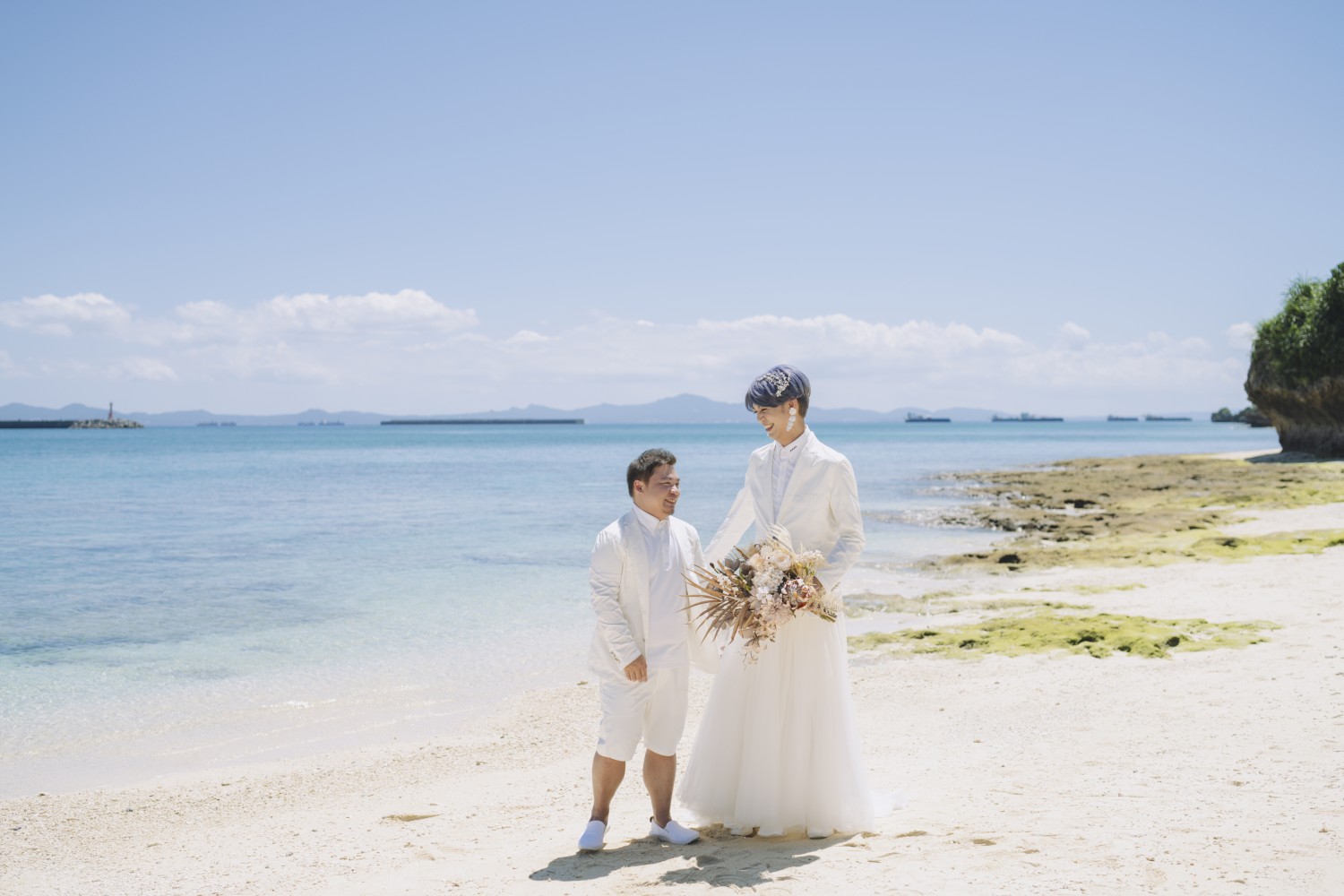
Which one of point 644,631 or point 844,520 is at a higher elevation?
point 844,520

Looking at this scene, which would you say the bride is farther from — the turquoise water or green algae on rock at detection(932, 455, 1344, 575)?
green algae on rock at detection(932, 455, 1344, 575)

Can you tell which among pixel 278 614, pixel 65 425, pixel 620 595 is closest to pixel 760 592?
pixel 620 595

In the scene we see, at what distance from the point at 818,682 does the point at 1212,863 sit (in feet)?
5.84

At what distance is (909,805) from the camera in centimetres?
525

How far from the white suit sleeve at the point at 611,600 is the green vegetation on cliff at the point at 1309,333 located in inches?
1519

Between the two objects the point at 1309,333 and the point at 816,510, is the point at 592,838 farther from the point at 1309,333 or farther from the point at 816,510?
the point at 1309,333

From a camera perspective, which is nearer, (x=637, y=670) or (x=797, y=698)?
(x=637, y=670)

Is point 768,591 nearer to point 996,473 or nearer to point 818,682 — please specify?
point 818,682

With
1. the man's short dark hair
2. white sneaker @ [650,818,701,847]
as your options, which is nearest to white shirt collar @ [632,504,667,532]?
the man's short dark hair

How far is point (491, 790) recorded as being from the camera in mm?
6582

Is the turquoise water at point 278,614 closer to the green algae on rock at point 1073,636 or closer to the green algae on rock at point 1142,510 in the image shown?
the green algae on rock at point 1142,510

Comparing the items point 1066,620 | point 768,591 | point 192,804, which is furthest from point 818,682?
point 1066,620

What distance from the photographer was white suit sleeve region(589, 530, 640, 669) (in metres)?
4.63

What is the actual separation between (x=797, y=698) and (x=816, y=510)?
0.93 metres
